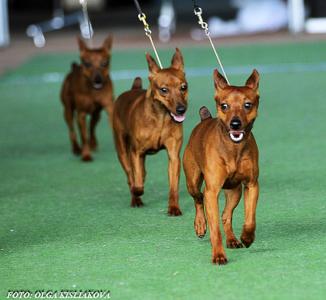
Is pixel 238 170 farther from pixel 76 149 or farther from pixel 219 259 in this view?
pixel 76 149

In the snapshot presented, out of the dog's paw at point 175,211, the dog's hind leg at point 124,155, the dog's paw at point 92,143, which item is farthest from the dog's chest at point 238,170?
the dog's paw at point 92,143

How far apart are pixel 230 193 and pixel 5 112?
805 centimetres

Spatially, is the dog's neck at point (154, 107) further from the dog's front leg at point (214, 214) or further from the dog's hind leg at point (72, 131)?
the dog's hind leg at point (72, 131)

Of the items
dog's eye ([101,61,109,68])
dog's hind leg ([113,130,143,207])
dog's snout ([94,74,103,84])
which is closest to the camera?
dog's hind leg ([113,130,143,207])

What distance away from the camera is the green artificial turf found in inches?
261

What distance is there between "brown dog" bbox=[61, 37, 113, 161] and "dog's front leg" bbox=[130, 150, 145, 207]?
97.4 inches

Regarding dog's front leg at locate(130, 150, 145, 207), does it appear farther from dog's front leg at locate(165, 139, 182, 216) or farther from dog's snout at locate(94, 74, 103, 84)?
dog's snout at locate(94, 74, 103, 84)

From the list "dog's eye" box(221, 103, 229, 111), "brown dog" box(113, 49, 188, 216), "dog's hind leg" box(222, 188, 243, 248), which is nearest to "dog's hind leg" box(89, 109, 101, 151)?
"brown dog" box(113, 49, 188, 216)

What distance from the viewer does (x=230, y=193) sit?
24.8ft

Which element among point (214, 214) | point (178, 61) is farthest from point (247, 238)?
point (178, 61)

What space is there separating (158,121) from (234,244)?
1.79 m

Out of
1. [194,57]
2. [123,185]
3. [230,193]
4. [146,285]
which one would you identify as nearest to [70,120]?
[123,185]

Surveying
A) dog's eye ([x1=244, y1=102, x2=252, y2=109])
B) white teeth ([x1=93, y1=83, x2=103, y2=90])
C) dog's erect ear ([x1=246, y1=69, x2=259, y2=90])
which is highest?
dog's erect ear ([x1=246, y1=69, x2=259, y2=90])

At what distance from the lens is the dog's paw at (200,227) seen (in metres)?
7.65
